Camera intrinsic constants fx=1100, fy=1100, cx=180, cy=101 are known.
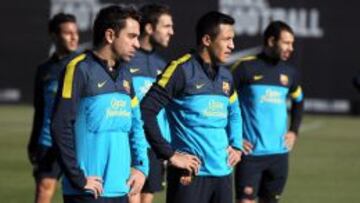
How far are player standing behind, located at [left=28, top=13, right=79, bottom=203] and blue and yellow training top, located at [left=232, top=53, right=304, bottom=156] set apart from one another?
1.73 m

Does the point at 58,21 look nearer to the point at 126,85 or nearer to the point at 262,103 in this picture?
the point at 262,103

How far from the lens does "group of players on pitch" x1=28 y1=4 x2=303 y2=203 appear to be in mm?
6953

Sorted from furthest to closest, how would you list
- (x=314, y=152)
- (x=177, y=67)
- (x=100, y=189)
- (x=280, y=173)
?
(x=314, y=152), (x=280, y=173), (x=177, y=67), (x=100, y=189)

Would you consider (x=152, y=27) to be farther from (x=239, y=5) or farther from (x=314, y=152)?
(x=239, y=5)

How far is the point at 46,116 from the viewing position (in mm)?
10438

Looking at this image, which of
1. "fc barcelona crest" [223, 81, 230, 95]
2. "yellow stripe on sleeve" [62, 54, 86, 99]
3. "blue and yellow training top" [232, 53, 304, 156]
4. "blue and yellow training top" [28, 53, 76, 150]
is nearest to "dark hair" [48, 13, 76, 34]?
"blue and yellow training top" [28, 53, 76, 150]

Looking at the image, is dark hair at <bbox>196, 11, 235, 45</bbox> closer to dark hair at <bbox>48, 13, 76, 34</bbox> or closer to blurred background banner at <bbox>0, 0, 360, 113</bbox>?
dark hair at <bbox>48, 13, 76, 34</bbox>

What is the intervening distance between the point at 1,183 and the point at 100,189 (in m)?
8.16

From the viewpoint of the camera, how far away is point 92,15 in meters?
28.3

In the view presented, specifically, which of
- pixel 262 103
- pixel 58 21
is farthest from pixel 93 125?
pixel 262 103

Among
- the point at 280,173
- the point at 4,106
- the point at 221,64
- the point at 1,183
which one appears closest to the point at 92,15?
the point at 4,106

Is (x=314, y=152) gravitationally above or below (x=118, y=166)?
below

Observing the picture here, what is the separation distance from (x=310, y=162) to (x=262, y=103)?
294 inches

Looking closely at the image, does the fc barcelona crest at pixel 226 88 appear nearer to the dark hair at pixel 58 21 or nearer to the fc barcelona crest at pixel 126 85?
the fc barcelona crest at pixel 126 85
